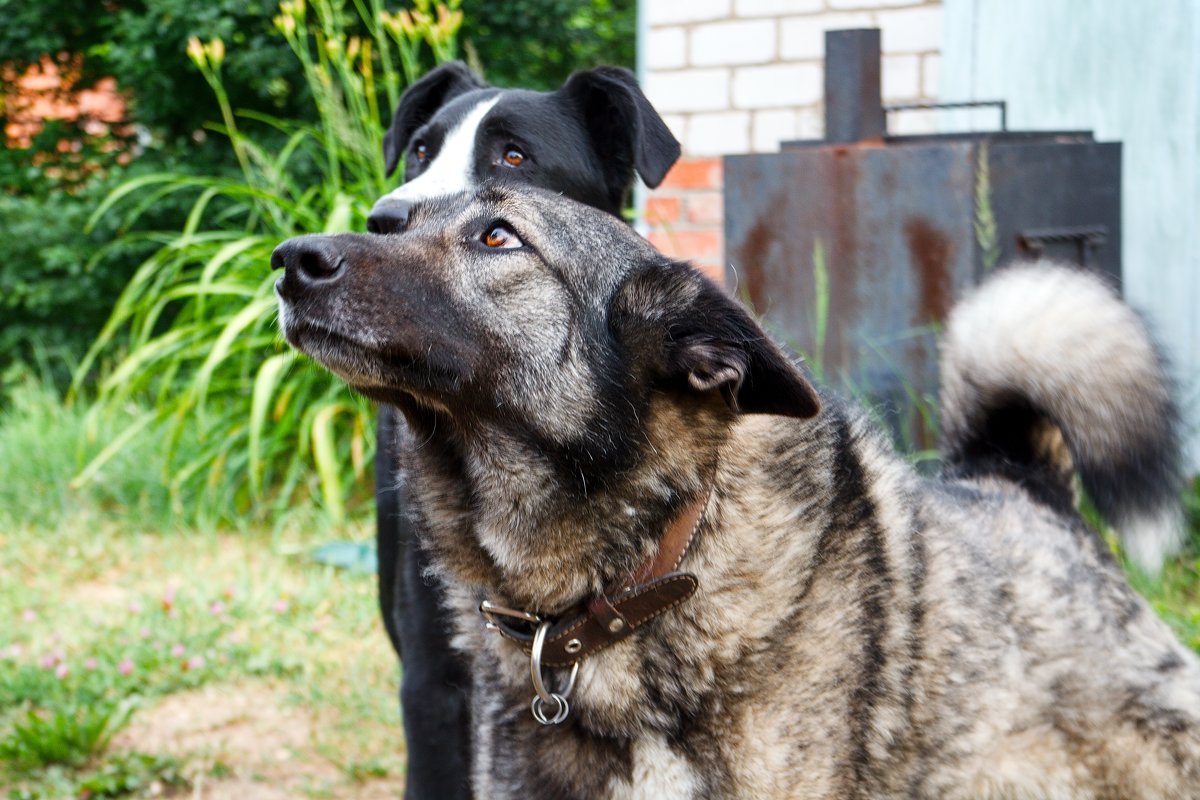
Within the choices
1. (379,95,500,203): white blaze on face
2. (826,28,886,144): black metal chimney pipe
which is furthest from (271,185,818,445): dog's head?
(826,28,886,144): black metal chimney pipe

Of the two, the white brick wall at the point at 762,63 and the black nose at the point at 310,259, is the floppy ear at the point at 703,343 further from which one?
the white brick wall at the point at 762,63

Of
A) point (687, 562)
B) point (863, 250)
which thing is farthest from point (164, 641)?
point (863, 250)

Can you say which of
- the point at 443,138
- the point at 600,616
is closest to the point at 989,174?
the point at 443,138

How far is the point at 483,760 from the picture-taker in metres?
2.16

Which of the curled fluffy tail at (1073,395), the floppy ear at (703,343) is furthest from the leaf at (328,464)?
the floppy ear at (703,343)

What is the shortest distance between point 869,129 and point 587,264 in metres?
2.30

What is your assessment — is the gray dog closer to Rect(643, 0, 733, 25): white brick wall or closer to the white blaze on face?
the white blaze on face

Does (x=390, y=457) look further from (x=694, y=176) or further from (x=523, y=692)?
(x=694, y=176)

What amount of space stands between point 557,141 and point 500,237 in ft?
2.82

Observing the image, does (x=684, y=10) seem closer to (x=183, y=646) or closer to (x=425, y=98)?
(x=425, y=98)

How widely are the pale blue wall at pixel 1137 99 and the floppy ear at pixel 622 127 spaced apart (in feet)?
7.08

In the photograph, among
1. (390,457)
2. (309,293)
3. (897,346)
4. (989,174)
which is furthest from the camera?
(897,346)

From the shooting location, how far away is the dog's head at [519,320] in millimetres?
1911

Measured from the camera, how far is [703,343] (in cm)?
199
